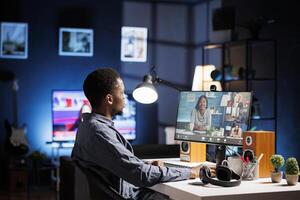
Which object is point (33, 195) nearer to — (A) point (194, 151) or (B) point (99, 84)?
(A) point (194, 151)

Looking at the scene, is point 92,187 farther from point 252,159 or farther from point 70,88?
point 70,88

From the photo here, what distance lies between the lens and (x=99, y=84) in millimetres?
2775

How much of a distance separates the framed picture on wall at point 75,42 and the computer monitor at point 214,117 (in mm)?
4248

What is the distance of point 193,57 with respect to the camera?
8297 mm

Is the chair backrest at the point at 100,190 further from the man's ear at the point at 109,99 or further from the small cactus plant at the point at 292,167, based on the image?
the small cactus plant at the point at 292,167

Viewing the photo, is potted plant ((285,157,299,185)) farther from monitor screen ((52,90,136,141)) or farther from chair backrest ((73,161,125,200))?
monitor screen ((52,90,136,141))

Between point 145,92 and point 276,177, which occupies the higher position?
point 145,92

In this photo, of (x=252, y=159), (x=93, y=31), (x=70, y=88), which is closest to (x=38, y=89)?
(x=70, y=88)

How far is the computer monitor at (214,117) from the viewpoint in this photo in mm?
3070

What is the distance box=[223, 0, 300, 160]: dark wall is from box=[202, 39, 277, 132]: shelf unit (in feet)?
0.24

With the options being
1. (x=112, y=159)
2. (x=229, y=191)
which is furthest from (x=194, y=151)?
(x=112, y=159)

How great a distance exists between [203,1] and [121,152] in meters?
5.82

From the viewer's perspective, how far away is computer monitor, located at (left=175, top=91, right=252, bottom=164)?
307 centimetres

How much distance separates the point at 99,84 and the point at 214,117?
81cm
